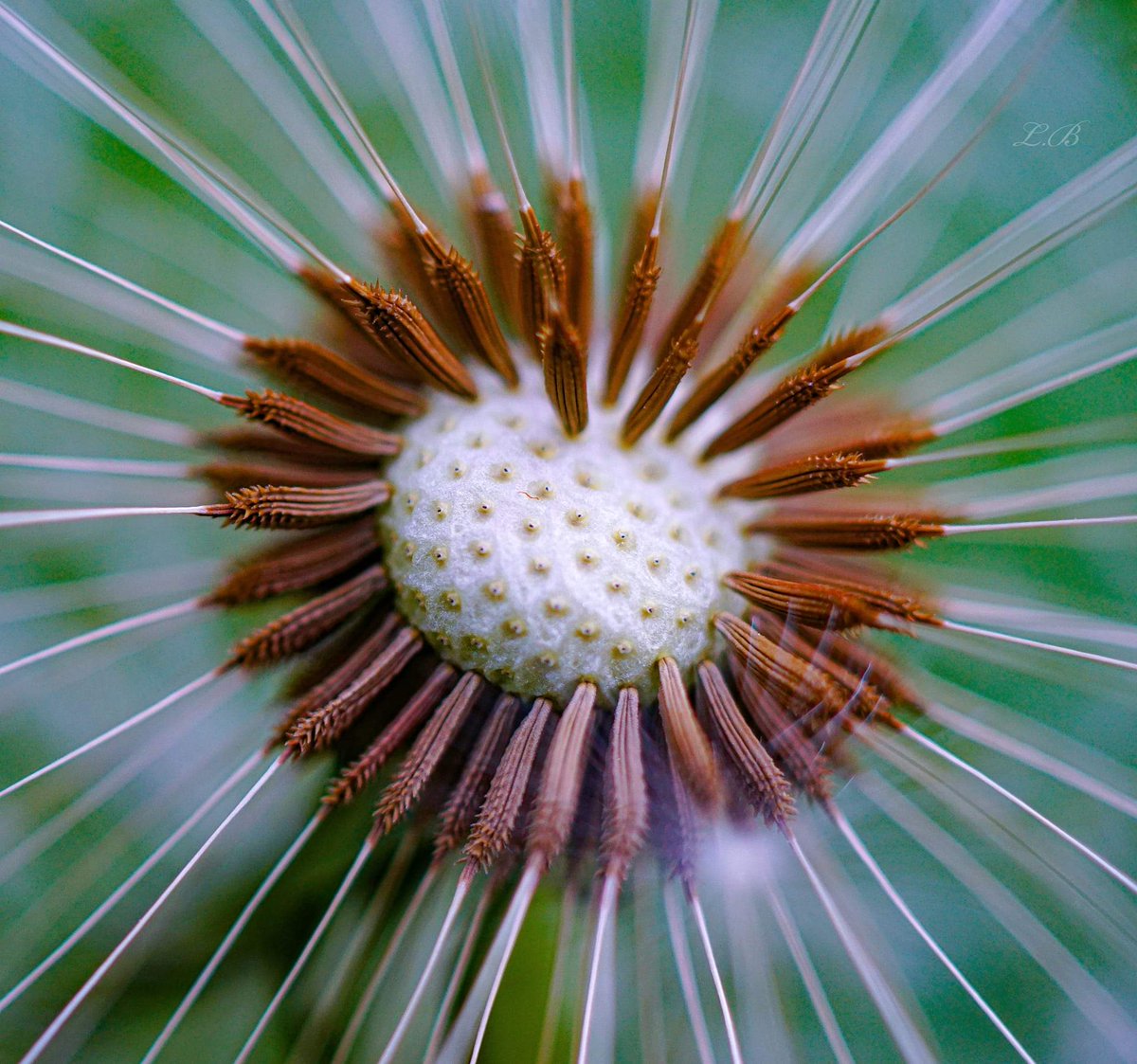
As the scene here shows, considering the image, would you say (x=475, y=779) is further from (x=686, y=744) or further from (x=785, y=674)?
(x=785, y=674)

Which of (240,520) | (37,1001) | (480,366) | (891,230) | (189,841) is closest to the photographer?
(240,520)

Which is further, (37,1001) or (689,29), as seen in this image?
(37,1001)

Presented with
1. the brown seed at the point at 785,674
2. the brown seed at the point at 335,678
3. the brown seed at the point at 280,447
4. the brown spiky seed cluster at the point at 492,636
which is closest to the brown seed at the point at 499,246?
the brown spiky seed cluster at the point at 492,636

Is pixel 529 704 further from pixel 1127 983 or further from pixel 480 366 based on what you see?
pixel 1127 983

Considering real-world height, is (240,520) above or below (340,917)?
above

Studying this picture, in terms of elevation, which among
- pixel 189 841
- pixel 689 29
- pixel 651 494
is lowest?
pixel 189 841

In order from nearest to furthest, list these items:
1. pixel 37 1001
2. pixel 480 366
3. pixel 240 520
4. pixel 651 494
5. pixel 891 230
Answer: pixel 240 520, pixel 651 494, pixel 480 366, pixel 37 1001, pixel 891 230

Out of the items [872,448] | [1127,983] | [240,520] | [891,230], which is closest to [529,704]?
[240,520]
